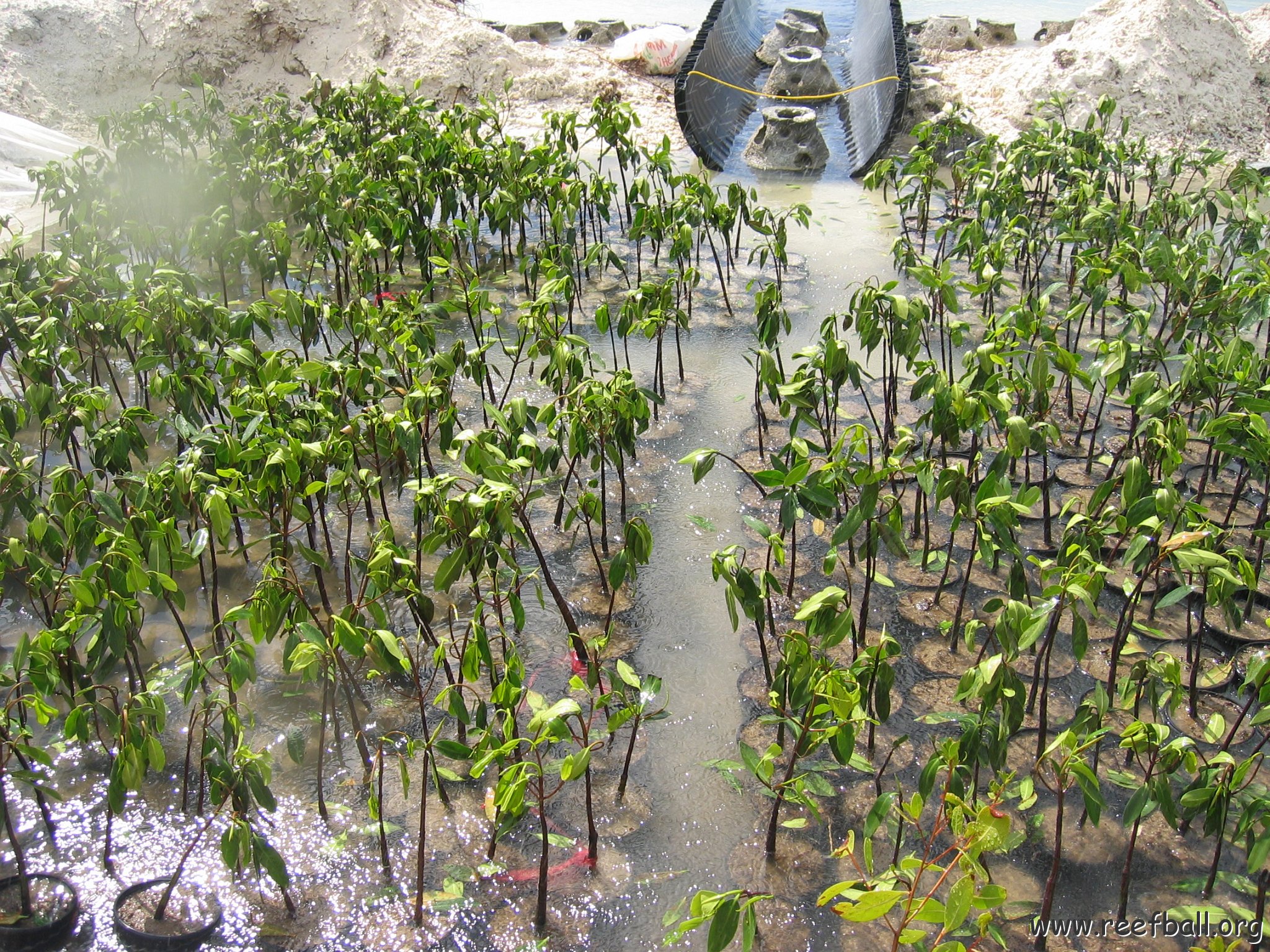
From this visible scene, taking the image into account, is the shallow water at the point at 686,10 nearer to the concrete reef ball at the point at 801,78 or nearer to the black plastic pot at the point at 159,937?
the concrete reef ball at the point at 801,78

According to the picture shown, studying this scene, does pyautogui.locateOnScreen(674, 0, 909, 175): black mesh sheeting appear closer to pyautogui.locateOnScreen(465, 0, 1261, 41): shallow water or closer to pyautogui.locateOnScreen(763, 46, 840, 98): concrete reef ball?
pyautogui.locateOnScreen(763, 46, 840, 98): concrete reef ball

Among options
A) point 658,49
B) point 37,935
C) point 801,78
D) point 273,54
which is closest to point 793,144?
point 801,78

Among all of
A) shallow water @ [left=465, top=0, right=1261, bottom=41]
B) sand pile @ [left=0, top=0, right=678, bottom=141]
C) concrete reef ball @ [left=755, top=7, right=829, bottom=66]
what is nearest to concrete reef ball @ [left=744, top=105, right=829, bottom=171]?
sand pile @ [left=0, top=0, right=678, bottom=141]

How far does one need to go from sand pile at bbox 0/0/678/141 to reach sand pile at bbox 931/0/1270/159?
3.52 metres

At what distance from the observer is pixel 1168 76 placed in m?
8.81

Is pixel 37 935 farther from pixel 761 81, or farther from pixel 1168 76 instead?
pixel 761 81

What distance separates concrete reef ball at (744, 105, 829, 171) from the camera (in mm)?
8758

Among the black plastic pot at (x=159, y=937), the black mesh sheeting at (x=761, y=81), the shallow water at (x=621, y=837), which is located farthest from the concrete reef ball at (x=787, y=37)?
the black plastic pot at (x=159, y=937)

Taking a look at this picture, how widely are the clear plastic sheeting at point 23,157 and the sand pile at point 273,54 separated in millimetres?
1796

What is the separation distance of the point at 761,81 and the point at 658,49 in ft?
4.94

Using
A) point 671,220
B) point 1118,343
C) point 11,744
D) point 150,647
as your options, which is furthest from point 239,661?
point 671,220

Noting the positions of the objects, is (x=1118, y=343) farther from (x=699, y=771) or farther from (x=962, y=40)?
(x=962, y=40)

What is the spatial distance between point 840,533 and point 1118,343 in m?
1.27

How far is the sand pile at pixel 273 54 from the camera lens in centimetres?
955
